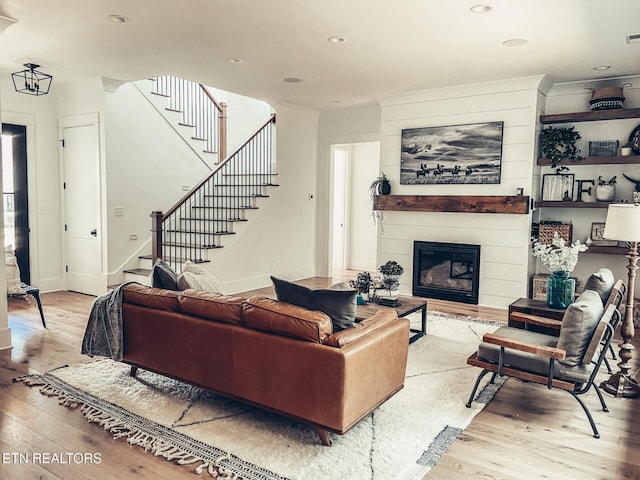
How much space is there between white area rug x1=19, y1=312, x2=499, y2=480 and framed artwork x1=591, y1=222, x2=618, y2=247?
3.01m

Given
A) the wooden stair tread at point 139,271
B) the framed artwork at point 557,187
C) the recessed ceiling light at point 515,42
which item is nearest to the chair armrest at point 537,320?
the recessed ceiling light at point 515,42

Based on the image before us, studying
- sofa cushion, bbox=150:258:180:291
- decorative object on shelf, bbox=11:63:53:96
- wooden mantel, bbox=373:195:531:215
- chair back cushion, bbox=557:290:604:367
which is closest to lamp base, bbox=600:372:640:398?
chair back cushion, bbox=557:290:604:367

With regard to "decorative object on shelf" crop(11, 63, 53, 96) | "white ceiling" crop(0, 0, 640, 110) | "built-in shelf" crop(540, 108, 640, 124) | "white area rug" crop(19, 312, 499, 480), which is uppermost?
"white ceiling" crop(0, 0, 640, 110)

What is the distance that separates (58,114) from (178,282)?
4.61m

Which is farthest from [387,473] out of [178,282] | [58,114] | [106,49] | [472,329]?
[58,114]

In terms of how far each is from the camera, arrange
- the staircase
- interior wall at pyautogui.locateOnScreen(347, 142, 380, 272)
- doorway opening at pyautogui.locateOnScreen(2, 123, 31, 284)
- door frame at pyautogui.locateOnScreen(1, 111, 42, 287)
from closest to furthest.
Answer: doorway opening at pyautogui.locateOnScreen(2, 123, 31, 284)
door frame at pyautogui.locateOnScreen(1, 111, 42, 287)
the staircase
interior wall at pyautogui.locateOnScreen(347, 142, 380, 272)

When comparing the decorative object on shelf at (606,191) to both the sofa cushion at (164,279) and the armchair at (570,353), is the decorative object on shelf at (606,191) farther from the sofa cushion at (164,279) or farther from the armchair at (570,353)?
the sofa cushion at (164,279)

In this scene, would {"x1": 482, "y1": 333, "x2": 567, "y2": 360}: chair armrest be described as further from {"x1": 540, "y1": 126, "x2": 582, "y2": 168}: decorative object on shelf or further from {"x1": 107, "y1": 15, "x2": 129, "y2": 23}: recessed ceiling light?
{"x1": 107, "y1": 15, "x2": 129, "y2": 23}: recessed ceiling light

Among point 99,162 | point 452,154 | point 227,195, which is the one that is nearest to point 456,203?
point 452,154

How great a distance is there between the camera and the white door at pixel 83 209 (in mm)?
6387

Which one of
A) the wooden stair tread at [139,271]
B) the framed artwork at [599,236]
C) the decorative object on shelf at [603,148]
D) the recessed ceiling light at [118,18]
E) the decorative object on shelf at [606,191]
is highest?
the recessed ceiling light at [118,18]

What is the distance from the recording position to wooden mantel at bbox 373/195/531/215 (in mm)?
5832

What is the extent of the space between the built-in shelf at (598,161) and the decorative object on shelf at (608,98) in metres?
0.59

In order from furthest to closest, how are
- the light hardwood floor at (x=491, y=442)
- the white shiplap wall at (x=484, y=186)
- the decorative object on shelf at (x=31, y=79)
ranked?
the white shiplap wall at (x=484, y=186), the decorative object on shelf at (x=31, y=79), the light hardwood floor at (x=491, y=442)
